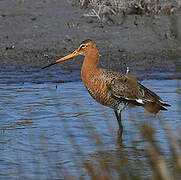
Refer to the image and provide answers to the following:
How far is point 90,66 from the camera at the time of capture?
809 centimetres

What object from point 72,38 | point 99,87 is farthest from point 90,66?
point 72,38

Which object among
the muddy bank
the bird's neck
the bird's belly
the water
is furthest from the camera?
the muddy bank

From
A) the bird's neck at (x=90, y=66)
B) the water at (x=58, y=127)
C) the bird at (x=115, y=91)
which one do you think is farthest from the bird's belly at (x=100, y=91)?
the water at (x=58, y=127)

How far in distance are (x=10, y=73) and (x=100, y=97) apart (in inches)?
141

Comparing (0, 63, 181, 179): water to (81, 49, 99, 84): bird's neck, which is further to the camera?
(81, 49, 99, 84): bird's neck

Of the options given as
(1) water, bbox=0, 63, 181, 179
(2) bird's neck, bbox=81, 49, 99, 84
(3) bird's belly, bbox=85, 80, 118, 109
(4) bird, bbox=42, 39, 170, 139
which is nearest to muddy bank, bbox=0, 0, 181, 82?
(1) water, bbox=0, 63, 181, 179

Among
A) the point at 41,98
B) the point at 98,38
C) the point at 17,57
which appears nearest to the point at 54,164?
the point at 41,98

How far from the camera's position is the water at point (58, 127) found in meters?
6.89

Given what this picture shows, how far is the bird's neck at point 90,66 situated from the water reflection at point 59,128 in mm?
555

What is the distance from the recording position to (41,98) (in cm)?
986

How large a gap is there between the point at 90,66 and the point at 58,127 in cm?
103

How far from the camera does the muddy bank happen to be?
1170cm

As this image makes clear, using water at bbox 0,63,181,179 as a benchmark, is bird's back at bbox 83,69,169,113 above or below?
above

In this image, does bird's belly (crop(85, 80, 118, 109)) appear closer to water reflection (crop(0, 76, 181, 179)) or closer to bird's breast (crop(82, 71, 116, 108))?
bird's breast (crop(82, 71, 116, 108))
